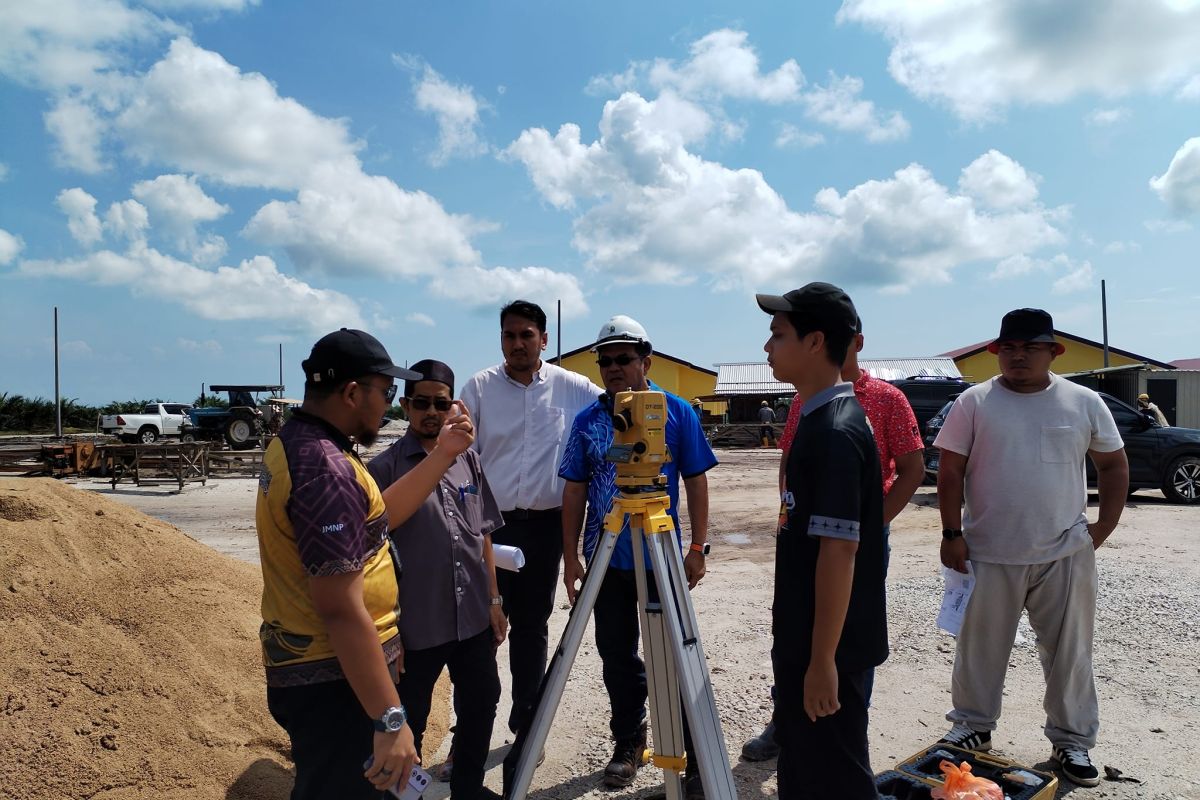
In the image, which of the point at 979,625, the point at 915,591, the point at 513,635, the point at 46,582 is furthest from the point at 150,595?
the point at 915,591

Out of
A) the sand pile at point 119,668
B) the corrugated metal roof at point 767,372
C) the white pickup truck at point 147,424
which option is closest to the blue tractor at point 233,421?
the white pickup truck at point 147,424

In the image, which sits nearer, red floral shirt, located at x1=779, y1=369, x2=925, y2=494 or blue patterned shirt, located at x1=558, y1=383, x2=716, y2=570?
blue patterned shirt, located at x1=558, y1=383, x2=716, y2=570

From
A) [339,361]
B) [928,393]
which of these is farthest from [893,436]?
[928,393]

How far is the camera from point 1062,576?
10.8 ft

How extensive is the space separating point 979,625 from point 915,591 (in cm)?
313

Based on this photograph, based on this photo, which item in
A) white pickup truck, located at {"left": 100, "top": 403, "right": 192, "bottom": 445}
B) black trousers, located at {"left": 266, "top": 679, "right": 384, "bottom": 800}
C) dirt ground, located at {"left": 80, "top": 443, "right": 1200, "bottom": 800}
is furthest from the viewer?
white pickup truck, located at {"left": 100, "top": 403, "right": 192, "bottom": 445}

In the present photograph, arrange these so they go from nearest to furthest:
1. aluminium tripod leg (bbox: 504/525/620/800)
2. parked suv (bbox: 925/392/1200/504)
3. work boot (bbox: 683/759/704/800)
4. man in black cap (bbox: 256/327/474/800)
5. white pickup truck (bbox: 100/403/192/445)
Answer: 1. man in black cap (bbox: 256/327/474/800)
2. aluminium tripod leg (bbox: 504/525/620/800)
3. work boot (bbox: 683/759/704/800)
4. parked suv (bbox: 925/392/1200/504)
5. white pickup truck (bbox: 100/403/192/445)

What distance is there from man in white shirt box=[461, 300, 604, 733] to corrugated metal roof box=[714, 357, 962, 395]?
30.4 m

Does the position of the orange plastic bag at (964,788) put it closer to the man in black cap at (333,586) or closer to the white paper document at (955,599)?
the white paper document at (955,599)

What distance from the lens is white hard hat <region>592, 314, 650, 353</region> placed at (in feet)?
10.2

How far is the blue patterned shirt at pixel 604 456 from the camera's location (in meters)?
3.14

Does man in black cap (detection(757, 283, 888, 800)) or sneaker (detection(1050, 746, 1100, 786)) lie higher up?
man in black cap (detection(757, 283, 888, 800))

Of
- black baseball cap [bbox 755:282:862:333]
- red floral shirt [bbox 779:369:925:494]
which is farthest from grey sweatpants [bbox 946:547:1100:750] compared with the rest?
black baseball cap [bbox 755:282:862:333]

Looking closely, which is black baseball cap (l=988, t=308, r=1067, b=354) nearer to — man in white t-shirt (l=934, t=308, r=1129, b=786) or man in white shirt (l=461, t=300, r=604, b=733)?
man in white t-shirt (l=934, t=308, r=1129, b=786)
